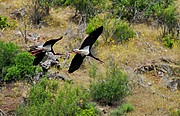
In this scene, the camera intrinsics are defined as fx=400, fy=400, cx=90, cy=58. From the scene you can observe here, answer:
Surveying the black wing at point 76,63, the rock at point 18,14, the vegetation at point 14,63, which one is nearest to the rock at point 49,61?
the vegetation at point 14,63

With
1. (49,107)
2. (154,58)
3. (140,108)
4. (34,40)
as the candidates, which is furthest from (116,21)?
(49,107)

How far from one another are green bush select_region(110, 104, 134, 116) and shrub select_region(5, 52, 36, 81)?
210cm

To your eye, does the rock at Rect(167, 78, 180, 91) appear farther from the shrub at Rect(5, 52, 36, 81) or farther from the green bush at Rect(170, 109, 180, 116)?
the shrub at Rect(5, 52, 36, 81)

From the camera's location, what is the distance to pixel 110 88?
9.73 m

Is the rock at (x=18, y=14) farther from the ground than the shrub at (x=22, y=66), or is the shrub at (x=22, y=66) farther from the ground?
the shrub at (x=22, y=66)

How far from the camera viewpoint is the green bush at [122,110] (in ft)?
30.4


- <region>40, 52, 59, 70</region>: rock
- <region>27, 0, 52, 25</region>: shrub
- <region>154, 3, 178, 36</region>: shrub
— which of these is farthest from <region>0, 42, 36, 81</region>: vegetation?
<region>154, 3, 178, 36</region>: shrub

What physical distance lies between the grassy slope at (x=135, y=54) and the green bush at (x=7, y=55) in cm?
75

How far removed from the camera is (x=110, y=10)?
14977mm

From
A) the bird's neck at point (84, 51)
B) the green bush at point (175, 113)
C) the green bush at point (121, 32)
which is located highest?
the bird's neck at point (84, 51)

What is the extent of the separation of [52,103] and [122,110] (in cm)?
192

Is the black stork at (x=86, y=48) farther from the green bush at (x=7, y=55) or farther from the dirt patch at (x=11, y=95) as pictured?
the green bush at (x=7, y=55)

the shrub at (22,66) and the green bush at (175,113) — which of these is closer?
the shrub at (22,66)

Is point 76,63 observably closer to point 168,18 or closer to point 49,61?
point 49,61
